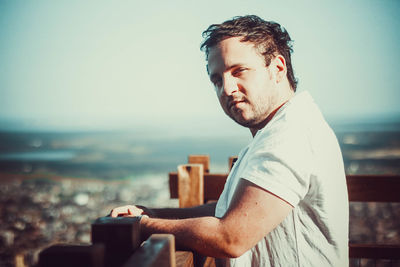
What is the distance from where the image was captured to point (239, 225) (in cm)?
119

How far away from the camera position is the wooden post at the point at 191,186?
2639 mm

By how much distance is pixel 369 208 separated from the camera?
992 centimetres

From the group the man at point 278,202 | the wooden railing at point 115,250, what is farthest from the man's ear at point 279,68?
the wooden railing at point 115,250

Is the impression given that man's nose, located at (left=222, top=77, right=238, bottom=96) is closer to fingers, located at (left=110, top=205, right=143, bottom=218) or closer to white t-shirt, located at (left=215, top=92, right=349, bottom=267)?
white t-shirt, located at (left=215, top=92, right=349, bottom=267)

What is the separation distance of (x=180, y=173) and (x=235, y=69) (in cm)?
127

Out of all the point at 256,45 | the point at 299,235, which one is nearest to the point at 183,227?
the point at 299,235

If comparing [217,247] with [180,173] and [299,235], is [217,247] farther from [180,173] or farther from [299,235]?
[180,173]

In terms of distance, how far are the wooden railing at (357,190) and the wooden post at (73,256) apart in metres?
1.94

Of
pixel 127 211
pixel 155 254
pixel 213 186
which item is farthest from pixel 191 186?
pixel 155 254

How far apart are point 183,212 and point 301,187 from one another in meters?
0.90

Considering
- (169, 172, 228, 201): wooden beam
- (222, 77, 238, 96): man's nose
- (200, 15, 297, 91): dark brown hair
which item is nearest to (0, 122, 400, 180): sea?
(169, 172, 228, 201): wooden beam

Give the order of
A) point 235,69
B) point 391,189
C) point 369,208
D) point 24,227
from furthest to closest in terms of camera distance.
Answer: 1. point 24,227
2. point 369,208
3. point 391,189
4. point 235,69

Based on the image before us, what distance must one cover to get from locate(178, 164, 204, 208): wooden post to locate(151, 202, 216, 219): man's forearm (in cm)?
59

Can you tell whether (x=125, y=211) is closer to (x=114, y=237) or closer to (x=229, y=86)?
(x=114, y=237)
